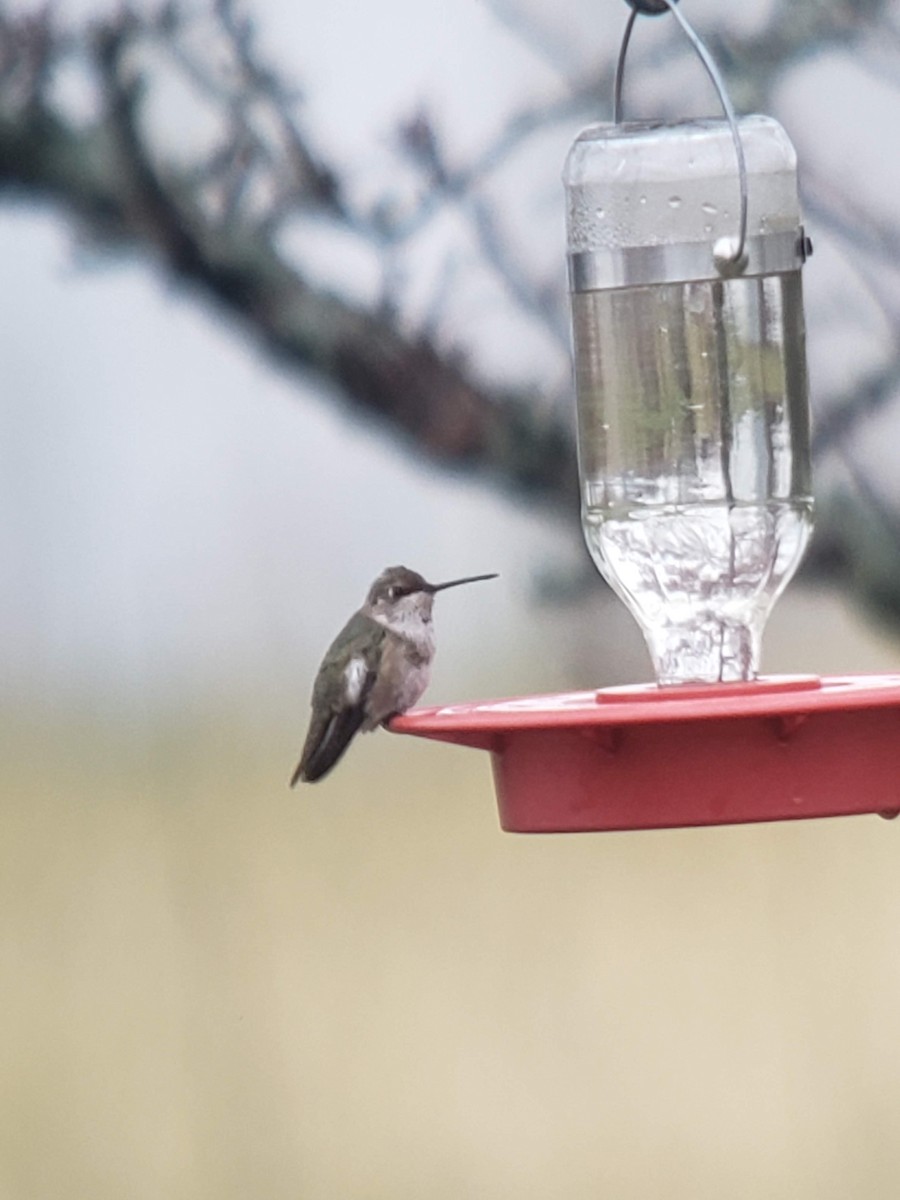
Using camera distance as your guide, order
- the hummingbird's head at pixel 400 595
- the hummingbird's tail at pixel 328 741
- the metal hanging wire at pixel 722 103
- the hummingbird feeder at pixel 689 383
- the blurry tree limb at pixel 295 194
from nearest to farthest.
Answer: the metal hanging wire at pixel 722 103 < the hummingbird feeder at pixel 689 383 < the hummingbird's tail at pixel 328 741 < the hummingbird's head at pixel 400 595 < the blurry tree limb at pixel 295 194

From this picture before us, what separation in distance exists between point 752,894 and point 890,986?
1.16ft

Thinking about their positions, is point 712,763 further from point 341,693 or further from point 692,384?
point 341,693

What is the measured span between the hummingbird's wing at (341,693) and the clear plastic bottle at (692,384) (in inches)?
18.1

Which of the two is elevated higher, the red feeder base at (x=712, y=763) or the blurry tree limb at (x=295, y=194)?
the blurry tree limb at (x=295, y=194)

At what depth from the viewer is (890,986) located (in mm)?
4059

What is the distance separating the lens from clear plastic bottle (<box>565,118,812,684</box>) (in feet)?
7.89

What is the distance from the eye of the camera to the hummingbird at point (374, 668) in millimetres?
2785

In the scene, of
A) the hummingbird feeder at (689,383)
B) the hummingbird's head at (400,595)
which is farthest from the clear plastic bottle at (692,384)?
the hummingbird's head at (400,595)

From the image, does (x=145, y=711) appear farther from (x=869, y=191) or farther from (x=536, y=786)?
(x=536, y=786)

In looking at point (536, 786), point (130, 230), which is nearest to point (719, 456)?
point (536, 786)

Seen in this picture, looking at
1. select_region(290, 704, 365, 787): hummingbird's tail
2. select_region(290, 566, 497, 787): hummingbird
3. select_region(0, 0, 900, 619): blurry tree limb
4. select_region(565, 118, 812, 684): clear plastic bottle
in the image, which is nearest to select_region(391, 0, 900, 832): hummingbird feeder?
select_region(565, 118, 812, 684): clear plastic bottle

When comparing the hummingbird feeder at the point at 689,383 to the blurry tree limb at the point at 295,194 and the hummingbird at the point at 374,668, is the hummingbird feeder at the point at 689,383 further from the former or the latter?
the blurry tree limb at the point at 295,194

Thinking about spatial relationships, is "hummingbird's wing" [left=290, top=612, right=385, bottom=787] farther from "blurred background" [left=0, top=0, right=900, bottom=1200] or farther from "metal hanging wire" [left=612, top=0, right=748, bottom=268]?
"metal hanging wire" [left=612, top=0, right=748, bottom=268]

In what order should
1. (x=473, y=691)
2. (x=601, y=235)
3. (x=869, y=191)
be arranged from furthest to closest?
(x=473, y=691) < (x=869, y=191) < (x=601, y=235)
